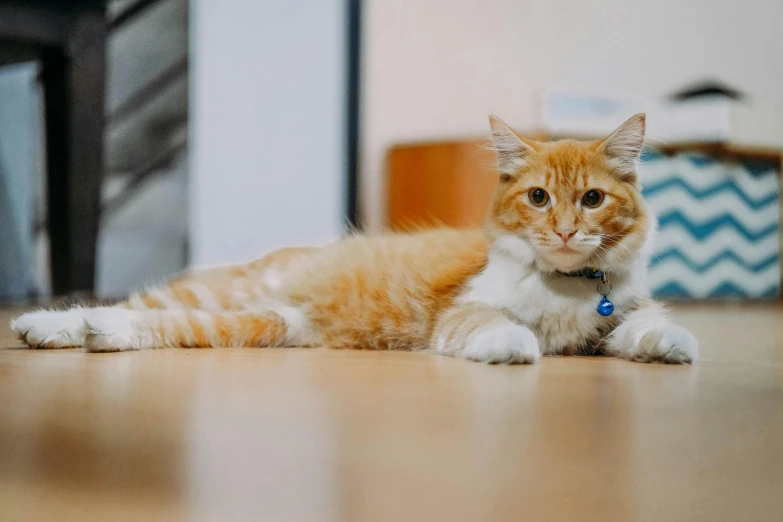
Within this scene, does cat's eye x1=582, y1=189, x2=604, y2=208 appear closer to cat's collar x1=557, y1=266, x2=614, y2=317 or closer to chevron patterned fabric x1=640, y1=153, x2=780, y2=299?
cat's collar x1=557, y1=266, x2=614, y2=317

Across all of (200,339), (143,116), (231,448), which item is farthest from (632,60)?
(231,448)

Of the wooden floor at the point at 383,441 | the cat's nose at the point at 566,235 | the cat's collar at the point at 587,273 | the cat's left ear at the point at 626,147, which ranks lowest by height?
the wooden floor at the point at 383,441

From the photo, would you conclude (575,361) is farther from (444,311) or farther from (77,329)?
(77,329)

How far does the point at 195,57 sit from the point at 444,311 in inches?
76.3

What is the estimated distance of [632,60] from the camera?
342cm

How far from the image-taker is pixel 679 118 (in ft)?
9.92

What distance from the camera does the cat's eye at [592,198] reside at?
4.12ft

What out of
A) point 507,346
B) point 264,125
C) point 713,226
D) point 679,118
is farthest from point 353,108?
point 507,346

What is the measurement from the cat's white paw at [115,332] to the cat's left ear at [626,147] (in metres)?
0.86

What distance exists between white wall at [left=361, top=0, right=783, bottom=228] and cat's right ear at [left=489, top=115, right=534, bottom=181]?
78.0 inches

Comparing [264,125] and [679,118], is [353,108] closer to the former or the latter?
[264,125]

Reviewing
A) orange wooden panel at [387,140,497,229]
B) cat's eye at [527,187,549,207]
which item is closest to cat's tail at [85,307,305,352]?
cat's eye at [527,187,549,207]

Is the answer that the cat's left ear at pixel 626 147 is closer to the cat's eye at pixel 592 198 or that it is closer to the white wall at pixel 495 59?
the cat's eye at pixel 592 198

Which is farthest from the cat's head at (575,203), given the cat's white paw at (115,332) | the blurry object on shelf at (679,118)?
the blurry object on shelf at (679,118)
